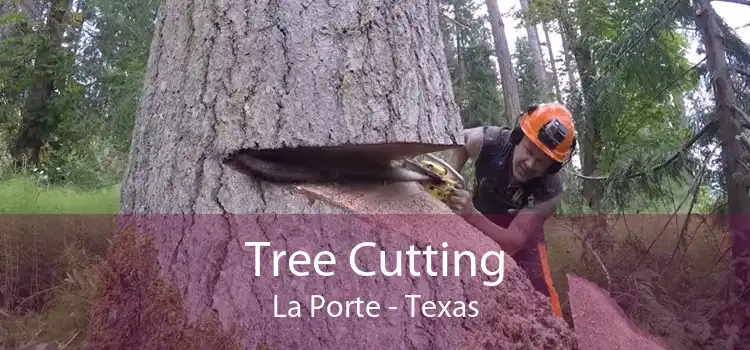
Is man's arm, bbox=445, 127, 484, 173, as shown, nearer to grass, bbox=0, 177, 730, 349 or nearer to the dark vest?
the dark vest

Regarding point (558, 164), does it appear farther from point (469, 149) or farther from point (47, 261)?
point (47, 261)

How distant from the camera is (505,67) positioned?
32.6 ft

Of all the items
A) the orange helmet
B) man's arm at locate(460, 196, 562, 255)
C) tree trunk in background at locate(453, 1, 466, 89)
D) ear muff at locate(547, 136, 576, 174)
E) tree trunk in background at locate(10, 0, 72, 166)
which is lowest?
man's arm at locate(460, 196, 562, 255)

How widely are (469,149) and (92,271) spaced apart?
1.92 m

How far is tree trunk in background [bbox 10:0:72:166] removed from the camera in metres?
7.70

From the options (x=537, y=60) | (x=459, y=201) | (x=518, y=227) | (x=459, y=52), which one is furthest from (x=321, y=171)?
(x=459, y=52)

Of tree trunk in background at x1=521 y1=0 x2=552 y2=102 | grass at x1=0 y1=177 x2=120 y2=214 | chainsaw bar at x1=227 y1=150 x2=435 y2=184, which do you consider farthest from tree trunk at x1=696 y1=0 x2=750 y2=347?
tree trunk in background at x1=521 y1=0 x2=552 y2=102

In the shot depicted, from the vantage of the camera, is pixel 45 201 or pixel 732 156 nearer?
pixel 732 156

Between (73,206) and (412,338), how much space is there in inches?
157

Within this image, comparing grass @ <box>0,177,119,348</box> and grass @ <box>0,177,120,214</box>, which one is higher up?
grass @ <box>0,177,120,214</box>

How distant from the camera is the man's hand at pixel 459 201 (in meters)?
2.27

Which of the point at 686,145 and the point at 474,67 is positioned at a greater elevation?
the point at 474,67

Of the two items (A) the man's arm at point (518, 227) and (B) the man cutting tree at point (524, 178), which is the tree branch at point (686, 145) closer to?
(B) the man cutting tree at point (524, 178)

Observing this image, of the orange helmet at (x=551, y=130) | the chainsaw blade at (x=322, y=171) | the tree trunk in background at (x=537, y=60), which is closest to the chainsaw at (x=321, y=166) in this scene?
the chainsaw blade at (x=322, y=171)
